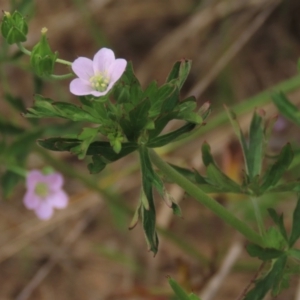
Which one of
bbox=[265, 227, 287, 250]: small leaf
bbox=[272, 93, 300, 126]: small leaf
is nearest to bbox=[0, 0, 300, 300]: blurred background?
bbox=[272, 93, 300, 126]: small leaf

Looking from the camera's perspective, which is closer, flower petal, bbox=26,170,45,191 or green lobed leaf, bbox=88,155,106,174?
green lobed leaf, bbox=88,155,106,174

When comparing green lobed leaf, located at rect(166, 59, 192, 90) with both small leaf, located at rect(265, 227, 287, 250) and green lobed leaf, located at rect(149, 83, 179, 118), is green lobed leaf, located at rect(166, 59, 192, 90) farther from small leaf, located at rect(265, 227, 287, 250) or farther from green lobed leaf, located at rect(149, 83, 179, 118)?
small leaf, located at rect(265, 227, 287, 250)

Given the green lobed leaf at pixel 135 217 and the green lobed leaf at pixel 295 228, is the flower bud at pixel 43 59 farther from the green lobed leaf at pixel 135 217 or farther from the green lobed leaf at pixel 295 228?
the green lobed leaf at pixel 295 228

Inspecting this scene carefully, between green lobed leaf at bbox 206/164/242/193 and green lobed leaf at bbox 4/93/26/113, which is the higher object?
green lobed leaf at bbox 4/93/26/113

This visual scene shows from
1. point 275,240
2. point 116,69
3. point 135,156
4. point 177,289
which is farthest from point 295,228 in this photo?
point 135,156

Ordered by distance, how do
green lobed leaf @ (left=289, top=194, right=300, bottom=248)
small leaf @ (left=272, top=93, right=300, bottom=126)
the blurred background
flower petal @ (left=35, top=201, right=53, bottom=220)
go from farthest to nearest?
1. the blurred background
2. flower petal @ (left=35, top=201, right=53, bottom=220)
3. small leaf @ (left=272, top=93, right=300, bottom=126)
4. green lobed leaf @ (left=289, top=194, right=300, bottom=248)

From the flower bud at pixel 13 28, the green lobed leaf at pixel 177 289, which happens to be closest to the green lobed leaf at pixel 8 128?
Answer: the flower bud at pixel 13 28

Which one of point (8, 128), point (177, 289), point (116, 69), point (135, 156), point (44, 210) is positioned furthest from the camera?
point (135, 156)

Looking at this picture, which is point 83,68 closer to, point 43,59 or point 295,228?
point 43,59

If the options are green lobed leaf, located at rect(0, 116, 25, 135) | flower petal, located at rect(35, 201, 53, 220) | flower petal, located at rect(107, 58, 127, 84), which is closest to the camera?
flower petal, located at rect(107, 58, 127, 84)
